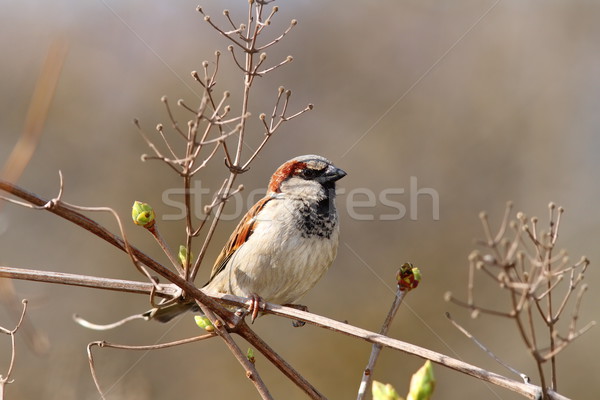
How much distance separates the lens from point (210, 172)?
7.04 metres

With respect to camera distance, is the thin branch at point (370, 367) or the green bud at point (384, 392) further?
the thin branch at point (370, 367)

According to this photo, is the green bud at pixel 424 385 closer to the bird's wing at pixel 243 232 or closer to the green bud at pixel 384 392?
the green bud at pixel 384 392

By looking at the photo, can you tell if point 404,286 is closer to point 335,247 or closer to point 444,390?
point 335,247

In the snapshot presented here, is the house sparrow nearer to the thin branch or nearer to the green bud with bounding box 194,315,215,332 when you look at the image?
the green bud with bounding box 194,315,215,332

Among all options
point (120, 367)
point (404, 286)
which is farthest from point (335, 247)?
point (120, 367)

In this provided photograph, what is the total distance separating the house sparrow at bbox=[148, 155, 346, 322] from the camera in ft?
12.2

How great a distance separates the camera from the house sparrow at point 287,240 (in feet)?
12.2

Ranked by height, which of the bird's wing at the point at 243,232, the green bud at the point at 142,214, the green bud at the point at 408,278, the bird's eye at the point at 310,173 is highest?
the bird's eye at the point at 310,173

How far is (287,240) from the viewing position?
3705mm

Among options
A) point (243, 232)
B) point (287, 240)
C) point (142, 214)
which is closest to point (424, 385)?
point (142, 214)

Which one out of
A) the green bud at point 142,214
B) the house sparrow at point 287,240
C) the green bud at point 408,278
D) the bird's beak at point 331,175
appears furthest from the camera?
the bird's beak at point 331,175

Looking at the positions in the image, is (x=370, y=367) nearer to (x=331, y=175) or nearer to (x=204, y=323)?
(x=204, y=323)

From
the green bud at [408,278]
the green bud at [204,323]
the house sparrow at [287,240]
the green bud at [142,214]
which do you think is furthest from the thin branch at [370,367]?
the house sparrow at [287,240]

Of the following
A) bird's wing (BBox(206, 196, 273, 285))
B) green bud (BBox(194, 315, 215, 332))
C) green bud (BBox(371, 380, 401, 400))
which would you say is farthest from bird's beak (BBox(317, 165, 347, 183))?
green bud (BBox(371, 380, 401, 400))
